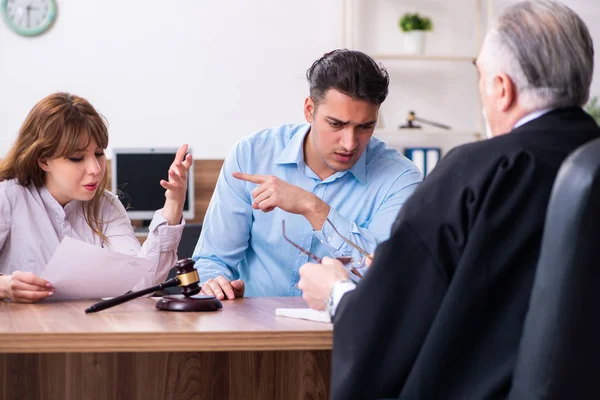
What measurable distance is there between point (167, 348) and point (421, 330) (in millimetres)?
459

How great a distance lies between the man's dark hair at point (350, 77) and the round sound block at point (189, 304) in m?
0.76

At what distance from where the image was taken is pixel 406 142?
539 cm

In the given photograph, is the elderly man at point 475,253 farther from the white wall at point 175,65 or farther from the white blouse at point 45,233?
the white wall at point 175,65

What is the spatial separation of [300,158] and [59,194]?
671mm

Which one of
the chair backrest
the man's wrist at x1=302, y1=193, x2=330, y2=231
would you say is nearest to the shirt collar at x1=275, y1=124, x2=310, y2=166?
the man's wrist at x1=302, y1=193, x2=330, y2=231

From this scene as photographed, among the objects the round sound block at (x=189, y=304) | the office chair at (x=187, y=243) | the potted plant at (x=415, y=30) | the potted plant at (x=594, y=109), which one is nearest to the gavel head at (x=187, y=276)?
the round sound block at (x=189, y=304)

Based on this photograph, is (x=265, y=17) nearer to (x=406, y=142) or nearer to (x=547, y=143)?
(x=406, y=142)

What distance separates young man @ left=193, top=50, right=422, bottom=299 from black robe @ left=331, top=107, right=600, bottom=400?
912 millimetres

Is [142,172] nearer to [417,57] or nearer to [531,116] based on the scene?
[417,57]

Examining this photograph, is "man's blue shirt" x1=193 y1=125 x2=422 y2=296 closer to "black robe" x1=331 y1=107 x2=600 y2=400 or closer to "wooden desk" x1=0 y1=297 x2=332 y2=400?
"wooden desk" x1=0 y1=297 x2=332 y2=400

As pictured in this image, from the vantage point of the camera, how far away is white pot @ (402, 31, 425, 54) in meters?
5.22

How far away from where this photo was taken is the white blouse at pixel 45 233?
206 centimetres

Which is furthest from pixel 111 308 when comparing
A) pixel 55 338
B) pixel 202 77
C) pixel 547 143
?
pixel 202 77

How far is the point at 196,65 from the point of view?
16.8 ft
